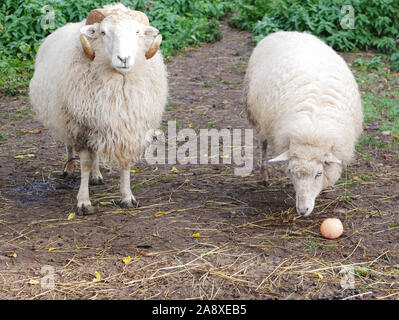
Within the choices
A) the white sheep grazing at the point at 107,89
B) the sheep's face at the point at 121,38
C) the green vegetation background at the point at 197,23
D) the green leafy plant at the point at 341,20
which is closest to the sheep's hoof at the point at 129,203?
the white sheep grazing at the point at 107,89

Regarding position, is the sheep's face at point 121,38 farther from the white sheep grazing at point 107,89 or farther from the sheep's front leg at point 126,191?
the sheep's front leg at point 126,191

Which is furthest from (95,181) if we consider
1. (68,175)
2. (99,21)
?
(99,21)

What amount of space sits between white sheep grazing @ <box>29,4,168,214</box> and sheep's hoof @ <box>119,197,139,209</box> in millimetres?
191

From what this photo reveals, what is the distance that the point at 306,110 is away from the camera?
4.41 metres

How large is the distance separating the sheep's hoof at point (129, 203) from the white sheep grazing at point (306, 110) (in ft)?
4.27

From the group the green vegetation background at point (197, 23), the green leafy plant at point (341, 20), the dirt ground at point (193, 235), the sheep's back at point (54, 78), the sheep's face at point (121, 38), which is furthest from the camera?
the green leafy plant at point (341, 20)

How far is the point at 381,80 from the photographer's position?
865 centimetres

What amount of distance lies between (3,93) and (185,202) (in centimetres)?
461

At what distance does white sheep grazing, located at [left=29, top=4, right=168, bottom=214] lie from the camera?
14.2 ft

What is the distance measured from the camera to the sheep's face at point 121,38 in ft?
13.6

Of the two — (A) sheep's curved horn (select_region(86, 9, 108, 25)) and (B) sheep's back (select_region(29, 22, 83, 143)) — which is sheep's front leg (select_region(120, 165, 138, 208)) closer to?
(B) sheep's back (select_region(29, 22, 83, 143))

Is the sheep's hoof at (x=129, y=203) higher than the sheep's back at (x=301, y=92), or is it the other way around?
the sheep's back at (x=301, y=92)

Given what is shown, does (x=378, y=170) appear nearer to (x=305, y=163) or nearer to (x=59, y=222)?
(x=305, y=163)

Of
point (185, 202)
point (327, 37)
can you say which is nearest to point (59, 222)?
point (185, 202)
